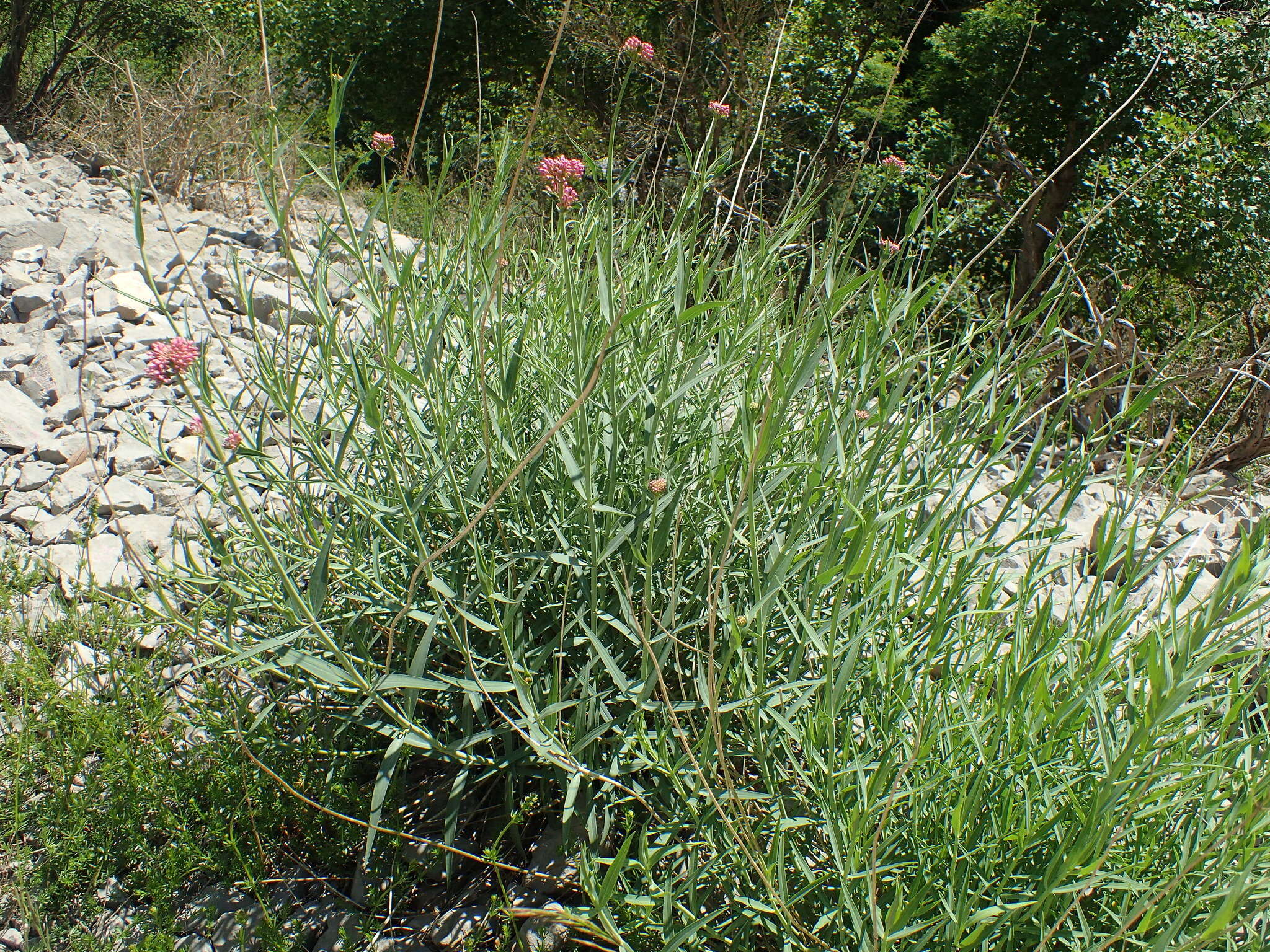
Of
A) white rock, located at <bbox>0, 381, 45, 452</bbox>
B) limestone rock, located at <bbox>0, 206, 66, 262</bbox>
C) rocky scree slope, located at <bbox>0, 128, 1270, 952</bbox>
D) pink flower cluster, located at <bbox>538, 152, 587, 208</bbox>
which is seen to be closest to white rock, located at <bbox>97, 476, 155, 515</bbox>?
rocky scree slope, located at <bbox>0, 128, 1270, 952</bbox>

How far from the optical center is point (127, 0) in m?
7.63

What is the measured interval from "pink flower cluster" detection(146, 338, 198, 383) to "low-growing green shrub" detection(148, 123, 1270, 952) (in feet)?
0.14

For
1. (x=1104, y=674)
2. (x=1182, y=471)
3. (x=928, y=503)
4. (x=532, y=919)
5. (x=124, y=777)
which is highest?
(x=1182, y=471)

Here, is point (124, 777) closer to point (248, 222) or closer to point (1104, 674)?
point (1104, 674)

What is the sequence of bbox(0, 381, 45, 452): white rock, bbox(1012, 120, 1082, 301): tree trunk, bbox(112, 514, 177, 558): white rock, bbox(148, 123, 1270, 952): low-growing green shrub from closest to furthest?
bbox(148, 123, 1270, 952): low-growing green shrub, bbox(112, 514, 177, 558): white rock, bbox(0, 381, 45, 452): white rock, bbox(1012, 120, 1082, 301): tree trunk

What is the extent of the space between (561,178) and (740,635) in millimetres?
846

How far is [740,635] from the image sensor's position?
1.05 metres

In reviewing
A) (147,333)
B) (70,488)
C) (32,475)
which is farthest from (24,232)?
(70,488)

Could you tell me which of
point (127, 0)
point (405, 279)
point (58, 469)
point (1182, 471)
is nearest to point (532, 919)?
point (405, 279)

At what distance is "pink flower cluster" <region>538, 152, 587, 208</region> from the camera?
1398mm

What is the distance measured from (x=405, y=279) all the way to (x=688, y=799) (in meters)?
0.86

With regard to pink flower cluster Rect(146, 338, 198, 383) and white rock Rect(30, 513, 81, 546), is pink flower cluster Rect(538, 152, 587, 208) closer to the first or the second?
pink flower cluster Rect(146, 338, 198, 383)

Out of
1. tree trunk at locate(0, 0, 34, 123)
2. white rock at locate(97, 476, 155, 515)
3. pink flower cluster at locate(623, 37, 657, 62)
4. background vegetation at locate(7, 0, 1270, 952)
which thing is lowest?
tree trunk at locate(0, 0, 34, 123)

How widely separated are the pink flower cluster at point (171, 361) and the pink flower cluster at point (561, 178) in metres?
0.61
